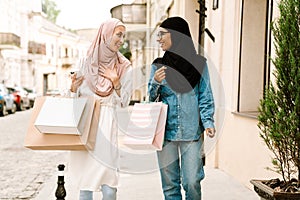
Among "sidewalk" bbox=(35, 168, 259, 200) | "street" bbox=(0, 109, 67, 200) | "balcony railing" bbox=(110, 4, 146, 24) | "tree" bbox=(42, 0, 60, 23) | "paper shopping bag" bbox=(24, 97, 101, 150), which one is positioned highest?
"tree" bbox=(42, 0, 60, 23)

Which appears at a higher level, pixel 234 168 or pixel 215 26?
pixel 215 26

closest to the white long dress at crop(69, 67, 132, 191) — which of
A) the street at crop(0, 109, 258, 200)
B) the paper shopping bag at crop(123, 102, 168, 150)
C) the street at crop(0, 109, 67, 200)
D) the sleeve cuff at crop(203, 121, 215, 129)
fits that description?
the paper shopping bag at crop(123, 102, 168, 150)

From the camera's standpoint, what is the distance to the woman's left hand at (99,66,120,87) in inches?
181

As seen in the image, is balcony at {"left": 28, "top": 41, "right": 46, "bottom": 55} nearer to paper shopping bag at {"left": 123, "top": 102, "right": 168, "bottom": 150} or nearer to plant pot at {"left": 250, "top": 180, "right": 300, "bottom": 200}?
paper shopping bag at {"left": 123, "top": 102, "right": 168, "bottom": 150}

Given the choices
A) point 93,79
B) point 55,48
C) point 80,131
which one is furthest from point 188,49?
point 55,48

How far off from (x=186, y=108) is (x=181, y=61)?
0.42m

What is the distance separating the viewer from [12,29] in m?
44.9

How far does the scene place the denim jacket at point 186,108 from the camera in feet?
15.1

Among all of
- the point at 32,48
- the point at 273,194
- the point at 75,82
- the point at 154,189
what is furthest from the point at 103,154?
the point at 32,48

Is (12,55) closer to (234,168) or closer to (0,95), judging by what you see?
(0,95)

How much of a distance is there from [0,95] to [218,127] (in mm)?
18500

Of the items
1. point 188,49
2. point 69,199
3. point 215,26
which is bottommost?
point 69,199

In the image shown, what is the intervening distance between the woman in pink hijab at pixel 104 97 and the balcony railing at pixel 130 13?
14.9 m

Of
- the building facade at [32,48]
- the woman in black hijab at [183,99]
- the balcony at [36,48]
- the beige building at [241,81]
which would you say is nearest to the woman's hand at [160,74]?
the woman in black hijab at [183,99]
